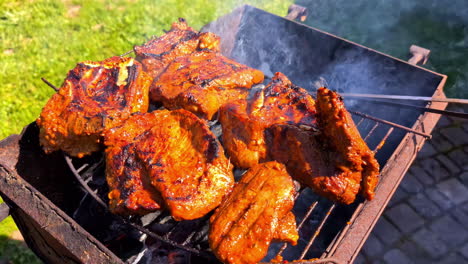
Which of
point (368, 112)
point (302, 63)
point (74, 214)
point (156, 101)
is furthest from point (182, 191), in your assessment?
point (302, 63)

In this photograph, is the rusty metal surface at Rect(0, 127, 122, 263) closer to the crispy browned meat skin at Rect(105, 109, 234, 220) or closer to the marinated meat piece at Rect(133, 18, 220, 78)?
the crispy browned meat skin at Rect(105, 109, 234, 220)

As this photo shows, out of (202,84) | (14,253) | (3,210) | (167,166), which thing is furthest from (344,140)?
(14,253)

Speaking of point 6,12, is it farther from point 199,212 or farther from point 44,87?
point 199,212

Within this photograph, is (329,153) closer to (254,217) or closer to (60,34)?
(254,217)

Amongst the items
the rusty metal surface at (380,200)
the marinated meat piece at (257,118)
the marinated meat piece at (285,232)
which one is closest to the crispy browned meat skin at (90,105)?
the marinated meat piece at (257,118)

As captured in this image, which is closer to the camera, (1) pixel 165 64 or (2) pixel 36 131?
(2) pixel 36 131
